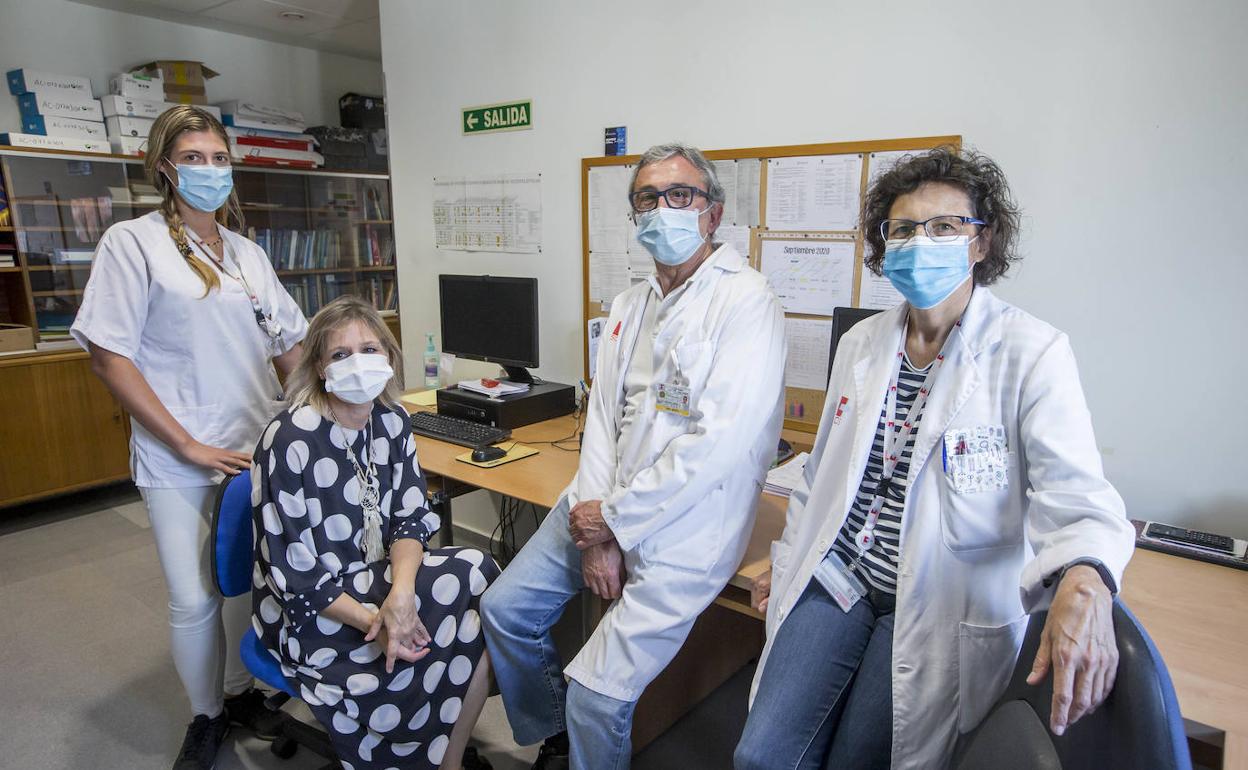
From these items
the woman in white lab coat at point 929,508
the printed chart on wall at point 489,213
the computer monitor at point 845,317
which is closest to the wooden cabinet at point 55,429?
the printed chart on wall at point 489,213

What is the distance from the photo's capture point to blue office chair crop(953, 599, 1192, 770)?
0.79 meters

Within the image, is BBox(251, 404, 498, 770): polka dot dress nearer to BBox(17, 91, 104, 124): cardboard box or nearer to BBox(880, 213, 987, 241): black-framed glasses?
BBox(880, 213, 987, 241): black-framed glasses

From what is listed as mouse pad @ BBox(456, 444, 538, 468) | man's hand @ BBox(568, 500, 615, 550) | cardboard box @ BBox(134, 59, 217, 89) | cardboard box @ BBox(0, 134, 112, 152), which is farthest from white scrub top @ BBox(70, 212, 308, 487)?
cardboard box @ BBox(134, 59, 217, 89)

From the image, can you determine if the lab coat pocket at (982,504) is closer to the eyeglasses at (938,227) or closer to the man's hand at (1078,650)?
the man's hand at (1078,650)

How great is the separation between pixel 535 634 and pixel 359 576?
1.43 feet

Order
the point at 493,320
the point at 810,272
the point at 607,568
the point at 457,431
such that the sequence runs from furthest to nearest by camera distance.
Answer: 1. the point at 493,320
2. the point at 457,431
3. the point at 810,272
4. the point at 607,568

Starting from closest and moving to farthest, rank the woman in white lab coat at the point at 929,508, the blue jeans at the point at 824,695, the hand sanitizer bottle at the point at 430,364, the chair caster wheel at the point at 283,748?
the woman in white lab coat at the point at 929,508, the blue jeans at the point at 824,695, the chair caster wheel at the point at 283,748, the hand sanitizer bottle at the point at 430,364

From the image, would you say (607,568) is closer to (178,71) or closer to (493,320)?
(493,320)

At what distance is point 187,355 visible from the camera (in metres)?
1.86

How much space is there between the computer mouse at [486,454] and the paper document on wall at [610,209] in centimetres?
91

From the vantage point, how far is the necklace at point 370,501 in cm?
171

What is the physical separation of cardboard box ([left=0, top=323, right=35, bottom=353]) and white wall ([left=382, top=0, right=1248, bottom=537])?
320 cm

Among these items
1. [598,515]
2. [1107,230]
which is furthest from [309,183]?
[1107,230]

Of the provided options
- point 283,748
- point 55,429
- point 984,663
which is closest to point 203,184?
point 283,748
